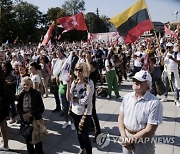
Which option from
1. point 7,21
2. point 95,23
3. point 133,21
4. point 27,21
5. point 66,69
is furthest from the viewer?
point 95,23

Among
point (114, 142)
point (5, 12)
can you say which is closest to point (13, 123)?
point (114, 142)

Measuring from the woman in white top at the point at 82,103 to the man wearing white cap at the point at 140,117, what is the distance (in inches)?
41.9

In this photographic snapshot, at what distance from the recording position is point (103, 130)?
6.14 m

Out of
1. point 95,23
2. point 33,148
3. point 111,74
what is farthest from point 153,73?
point 95,23

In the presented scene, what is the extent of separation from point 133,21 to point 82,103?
3580mm

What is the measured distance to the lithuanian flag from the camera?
712 cm

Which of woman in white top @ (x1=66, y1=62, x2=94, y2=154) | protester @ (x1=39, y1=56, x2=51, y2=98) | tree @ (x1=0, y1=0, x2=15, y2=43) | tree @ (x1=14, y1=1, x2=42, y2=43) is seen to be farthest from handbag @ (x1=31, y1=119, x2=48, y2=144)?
tree @ (x1=14, y1=1, x2=42, y2=43)

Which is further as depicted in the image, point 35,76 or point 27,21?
point 27,21

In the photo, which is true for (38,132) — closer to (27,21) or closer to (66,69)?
(66,69)

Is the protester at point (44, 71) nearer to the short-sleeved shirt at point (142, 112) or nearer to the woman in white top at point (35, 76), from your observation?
the woman in white top at point (35, 76)

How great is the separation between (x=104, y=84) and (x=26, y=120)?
23.9ft

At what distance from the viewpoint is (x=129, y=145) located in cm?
335

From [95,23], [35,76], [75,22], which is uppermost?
[95,23]

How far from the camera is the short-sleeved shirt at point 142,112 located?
315cm
